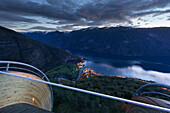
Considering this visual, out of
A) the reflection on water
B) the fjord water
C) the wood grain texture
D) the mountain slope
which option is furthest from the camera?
the mountain slope

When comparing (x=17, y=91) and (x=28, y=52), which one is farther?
(x=28, y=52)

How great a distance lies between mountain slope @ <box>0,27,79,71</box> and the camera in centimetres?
9169

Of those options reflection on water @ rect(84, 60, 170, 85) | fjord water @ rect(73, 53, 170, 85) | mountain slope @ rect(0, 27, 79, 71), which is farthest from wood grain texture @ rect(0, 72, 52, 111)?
mountain slope @ rect(0, 27, 79, 71)

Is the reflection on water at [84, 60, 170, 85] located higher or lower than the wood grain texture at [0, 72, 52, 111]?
lower

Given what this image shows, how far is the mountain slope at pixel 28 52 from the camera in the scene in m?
91.7

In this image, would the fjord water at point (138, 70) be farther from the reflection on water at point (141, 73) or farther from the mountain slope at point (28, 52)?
the mountain slope at point (28, 52)

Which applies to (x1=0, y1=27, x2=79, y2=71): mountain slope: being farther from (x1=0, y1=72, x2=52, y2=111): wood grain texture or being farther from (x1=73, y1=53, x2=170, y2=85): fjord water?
(x1=0, y1=72, x2=52, y2=111): wood grain texture

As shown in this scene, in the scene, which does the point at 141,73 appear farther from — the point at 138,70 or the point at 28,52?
the point at 28,52

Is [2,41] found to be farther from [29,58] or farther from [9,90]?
[9,90]

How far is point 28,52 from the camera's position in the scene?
105500 mm

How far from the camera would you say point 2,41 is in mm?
94812

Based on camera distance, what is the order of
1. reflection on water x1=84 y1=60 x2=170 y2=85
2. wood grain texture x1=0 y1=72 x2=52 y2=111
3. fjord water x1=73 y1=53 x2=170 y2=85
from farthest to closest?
fjord water x1=73 y1=53 x2=170 y2=85 → reflection on water x1=84 y1=60 x2=170 y2=85 → wood grain texture x1=0 y1=72 x2=52 y2=111

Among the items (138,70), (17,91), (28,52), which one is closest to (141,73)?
(138,70)

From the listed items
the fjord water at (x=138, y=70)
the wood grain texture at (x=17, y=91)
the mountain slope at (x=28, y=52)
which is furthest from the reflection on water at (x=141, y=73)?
the wood grain texture at (x=17, y=91)
